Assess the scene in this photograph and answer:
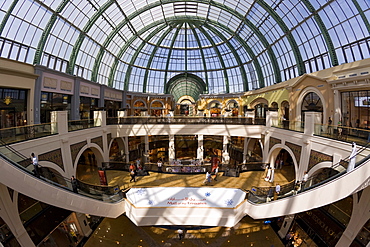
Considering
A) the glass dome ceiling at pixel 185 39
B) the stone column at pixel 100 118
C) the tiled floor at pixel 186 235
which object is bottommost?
Result: the tiled floor at pixel 186 235

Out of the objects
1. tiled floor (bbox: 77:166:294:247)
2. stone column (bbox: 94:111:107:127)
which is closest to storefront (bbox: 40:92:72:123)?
stone column (bbox: 94:111:107:127)

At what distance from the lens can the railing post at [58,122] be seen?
14.1m

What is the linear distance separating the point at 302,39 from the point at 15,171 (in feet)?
92.5

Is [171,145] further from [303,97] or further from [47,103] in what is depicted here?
[303,97]

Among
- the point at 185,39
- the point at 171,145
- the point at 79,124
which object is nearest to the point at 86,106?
the point at 79,124

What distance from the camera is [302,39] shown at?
75.5ft

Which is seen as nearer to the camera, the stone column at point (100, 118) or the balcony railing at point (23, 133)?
the balcony railing at point (23, 133)

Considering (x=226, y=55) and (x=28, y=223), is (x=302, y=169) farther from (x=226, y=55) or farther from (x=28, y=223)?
(x=226, y=55)

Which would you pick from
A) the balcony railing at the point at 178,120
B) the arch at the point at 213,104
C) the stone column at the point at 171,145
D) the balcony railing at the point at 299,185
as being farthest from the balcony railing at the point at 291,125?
the arch at the point at 213,104

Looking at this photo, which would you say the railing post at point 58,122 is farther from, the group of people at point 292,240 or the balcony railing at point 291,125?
the balcony railing at point 291,125

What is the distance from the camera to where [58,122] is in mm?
14289

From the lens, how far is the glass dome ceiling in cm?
1775

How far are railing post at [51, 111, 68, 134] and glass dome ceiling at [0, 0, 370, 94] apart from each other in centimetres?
765

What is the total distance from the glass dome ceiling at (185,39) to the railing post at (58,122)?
25.1ft
